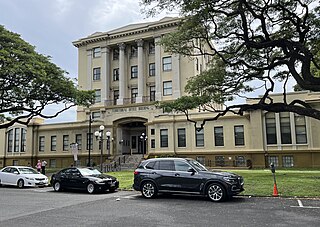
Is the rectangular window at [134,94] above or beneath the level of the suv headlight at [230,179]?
above

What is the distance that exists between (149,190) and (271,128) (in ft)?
73.1

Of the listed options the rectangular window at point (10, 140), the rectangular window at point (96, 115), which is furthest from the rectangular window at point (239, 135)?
the rectangular window at point (10, 140)

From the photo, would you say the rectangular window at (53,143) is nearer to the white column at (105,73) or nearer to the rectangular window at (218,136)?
the white column at (105,73)

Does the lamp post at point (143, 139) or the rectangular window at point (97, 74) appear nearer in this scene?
the lamp post at point (143, 139)

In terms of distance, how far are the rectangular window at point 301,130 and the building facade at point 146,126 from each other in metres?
0.09

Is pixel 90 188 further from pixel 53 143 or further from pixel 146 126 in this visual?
pixel 53 143

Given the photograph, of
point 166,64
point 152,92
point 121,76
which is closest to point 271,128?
point 166,64

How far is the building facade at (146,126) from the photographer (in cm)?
3231

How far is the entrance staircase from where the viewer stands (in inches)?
1375

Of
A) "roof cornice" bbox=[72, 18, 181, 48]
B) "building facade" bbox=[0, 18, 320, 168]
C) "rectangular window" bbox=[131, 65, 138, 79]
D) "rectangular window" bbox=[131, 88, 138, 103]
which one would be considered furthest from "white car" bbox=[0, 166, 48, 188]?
"roof cornice" bbox=[72, 18, 181, 48]

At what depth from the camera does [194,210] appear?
10.8 meters

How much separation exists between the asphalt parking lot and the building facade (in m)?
18.7

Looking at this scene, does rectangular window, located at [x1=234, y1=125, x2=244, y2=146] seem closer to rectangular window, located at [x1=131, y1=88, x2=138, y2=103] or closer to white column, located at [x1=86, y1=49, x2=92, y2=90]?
rectangular window, located at [x1=131, y1=88, x2=138, y2=103]

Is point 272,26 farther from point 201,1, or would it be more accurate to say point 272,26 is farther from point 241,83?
point 201,1
